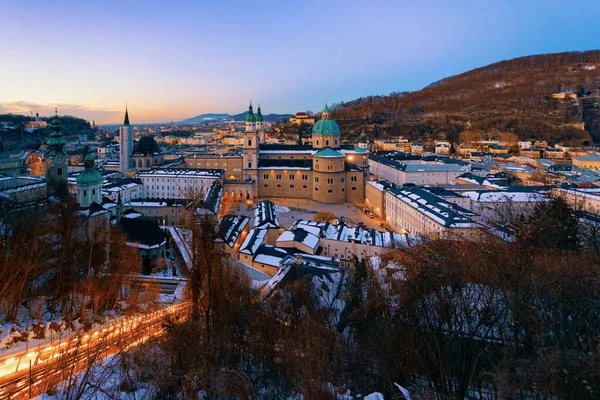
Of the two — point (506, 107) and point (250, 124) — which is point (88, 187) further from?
point (506, 107)

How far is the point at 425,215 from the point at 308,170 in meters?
17.8

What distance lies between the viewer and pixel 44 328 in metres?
9.26

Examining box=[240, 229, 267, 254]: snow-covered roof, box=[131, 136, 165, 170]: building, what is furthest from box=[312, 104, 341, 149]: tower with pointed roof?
box=[240, 229, 267, 254]: snow-covered roof

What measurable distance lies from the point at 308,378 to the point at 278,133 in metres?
87.7

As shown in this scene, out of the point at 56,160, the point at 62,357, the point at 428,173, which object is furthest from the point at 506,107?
the point at 62,357

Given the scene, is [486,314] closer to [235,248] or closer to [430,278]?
[430,278]

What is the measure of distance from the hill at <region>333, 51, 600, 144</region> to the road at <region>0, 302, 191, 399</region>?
2995 inches

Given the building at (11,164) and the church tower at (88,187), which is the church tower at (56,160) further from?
the building at (11,164)

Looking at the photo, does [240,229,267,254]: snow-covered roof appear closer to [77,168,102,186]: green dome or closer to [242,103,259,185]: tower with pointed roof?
[77,168,102,186]: green dome

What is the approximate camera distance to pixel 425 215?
2172 cm

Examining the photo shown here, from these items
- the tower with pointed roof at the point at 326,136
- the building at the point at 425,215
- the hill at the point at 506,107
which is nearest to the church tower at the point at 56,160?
the tower with pointed roof at the point at 326,136

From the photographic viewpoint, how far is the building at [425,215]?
62.2 ft

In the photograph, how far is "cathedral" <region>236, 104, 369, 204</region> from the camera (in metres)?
36.7

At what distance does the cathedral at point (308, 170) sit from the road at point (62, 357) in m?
26.8
